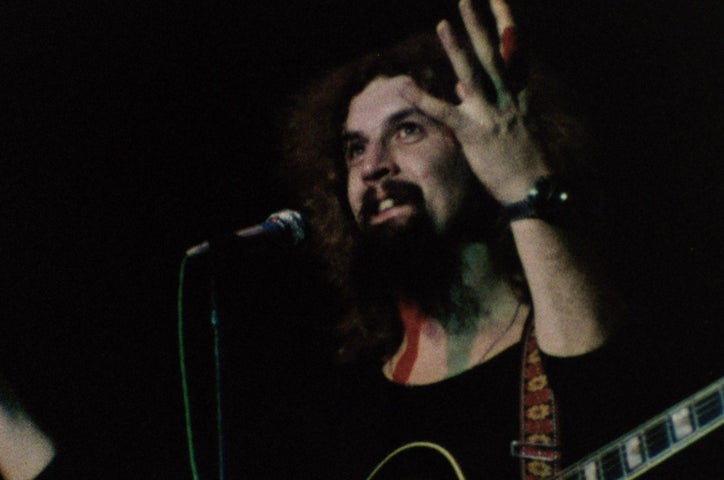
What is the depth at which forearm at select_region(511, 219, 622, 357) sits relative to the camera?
4.61ft

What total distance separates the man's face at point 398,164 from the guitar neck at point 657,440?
645mm

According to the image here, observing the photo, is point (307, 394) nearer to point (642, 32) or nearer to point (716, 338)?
point (716, 338)

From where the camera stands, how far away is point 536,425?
1.46 m

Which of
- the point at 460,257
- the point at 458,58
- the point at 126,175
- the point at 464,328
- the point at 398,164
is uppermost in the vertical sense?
the point at 126,175

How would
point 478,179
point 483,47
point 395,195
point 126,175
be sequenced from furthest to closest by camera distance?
1. point 126,175
2. point 395,195
3. point 478,179
4. point 483,47

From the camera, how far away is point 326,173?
204cm

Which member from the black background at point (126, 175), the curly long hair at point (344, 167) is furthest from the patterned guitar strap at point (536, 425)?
the black background at point (126, 175)

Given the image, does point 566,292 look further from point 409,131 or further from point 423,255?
point 409,131

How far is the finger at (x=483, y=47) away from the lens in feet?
4.63

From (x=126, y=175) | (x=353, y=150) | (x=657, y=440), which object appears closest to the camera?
(x=657, y=440)

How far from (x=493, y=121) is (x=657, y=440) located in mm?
685

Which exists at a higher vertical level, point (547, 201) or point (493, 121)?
point (493, 121)

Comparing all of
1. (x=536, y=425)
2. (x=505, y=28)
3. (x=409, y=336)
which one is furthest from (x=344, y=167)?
(x=536, y=425)

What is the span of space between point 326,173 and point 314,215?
0.41 ft
